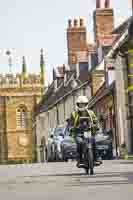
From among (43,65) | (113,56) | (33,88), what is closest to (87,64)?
(113,56)

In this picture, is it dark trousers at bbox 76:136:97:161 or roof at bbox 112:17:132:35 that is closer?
dark trousers at bbox 76:136:97:161

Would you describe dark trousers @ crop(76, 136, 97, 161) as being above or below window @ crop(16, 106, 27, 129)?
above

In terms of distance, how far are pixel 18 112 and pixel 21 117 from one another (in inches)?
37.0

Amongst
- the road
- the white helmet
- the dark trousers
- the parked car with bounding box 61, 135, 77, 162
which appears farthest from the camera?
the parked car with bounding box 61, 135, 77, 162

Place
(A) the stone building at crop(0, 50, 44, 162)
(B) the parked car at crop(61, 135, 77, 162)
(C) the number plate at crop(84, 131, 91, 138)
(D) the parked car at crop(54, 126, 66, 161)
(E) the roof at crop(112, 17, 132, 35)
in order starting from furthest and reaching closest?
(A) the stone building at crop(0, 50, 44, 162), (E) the roof at crop(112, 17, 132, 35), (D) the parked car at crop(54, 126, 66, 161), (B) the parked car at crop(61, 135, 77, 162), (C) the number plate at crop(84, 131, 91, 138)

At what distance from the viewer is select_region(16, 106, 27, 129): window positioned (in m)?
99.3

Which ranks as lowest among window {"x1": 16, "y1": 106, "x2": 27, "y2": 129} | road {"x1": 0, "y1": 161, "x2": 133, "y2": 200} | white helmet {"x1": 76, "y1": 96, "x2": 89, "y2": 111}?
window {"x1": 16, "y1": 106, "x2": 27, "y2": 129}

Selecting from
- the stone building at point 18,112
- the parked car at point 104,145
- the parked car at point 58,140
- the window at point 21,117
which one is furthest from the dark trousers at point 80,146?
the window at point 21,117

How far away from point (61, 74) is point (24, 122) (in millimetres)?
32076

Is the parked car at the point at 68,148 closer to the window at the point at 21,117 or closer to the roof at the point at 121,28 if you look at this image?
the roof at the point at 121,28

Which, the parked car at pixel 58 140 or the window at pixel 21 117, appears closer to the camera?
the parked car at pixel 58 140

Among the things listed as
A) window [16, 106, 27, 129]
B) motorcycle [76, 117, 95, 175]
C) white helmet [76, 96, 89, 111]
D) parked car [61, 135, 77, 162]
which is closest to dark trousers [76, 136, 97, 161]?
motorcycle [76, 117, 95, 175]

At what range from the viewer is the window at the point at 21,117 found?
9931 cm

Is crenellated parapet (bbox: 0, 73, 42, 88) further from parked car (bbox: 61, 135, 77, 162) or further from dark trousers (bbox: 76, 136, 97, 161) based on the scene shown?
dark trousers (bbox: 76, 136, 97, 161)
